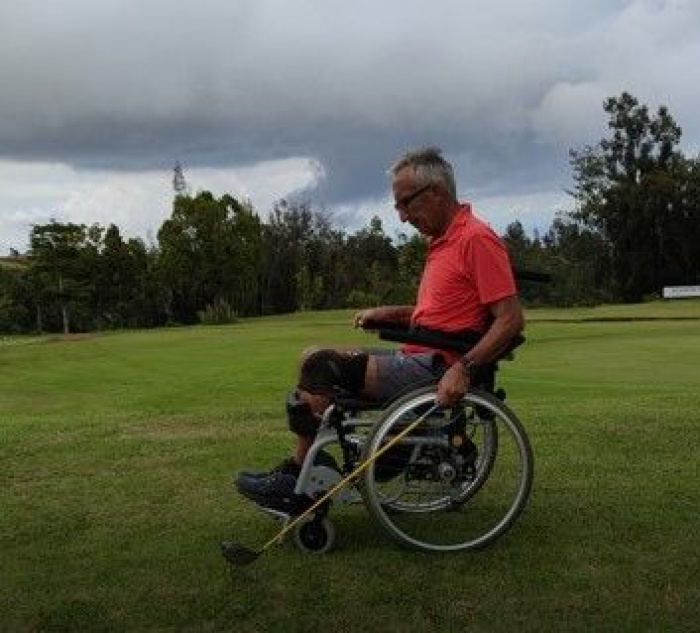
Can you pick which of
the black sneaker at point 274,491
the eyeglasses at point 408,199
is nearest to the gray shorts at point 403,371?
the black sneaker at point 274,491

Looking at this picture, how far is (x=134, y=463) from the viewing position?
7.00 m

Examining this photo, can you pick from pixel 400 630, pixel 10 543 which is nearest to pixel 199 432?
pixel 10 543

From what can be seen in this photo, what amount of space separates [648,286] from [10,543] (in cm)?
7245

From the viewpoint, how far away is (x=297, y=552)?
4.89 m

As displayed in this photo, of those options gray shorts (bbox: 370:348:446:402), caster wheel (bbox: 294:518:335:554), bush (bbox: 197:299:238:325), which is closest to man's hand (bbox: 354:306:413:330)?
gray shorts (bbox: 370:348:446:402)

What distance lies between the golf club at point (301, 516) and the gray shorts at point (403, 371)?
204 mm

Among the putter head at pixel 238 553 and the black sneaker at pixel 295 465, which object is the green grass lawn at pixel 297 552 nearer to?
the putter head at pixel 238 553

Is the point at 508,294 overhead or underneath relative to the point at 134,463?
overhead

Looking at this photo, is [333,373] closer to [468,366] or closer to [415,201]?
[468,366]

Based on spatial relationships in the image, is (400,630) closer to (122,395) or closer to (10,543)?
(10,543)

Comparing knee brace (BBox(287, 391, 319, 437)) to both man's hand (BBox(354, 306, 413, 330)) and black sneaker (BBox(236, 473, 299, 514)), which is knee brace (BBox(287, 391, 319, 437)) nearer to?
black sneaker (BBox(236, 473, 299, 514))

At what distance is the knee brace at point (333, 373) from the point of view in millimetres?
4934

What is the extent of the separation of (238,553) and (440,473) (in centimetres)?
106

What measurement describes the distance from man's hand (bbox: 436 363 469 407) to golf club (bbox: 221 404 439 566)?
2.8 inches
